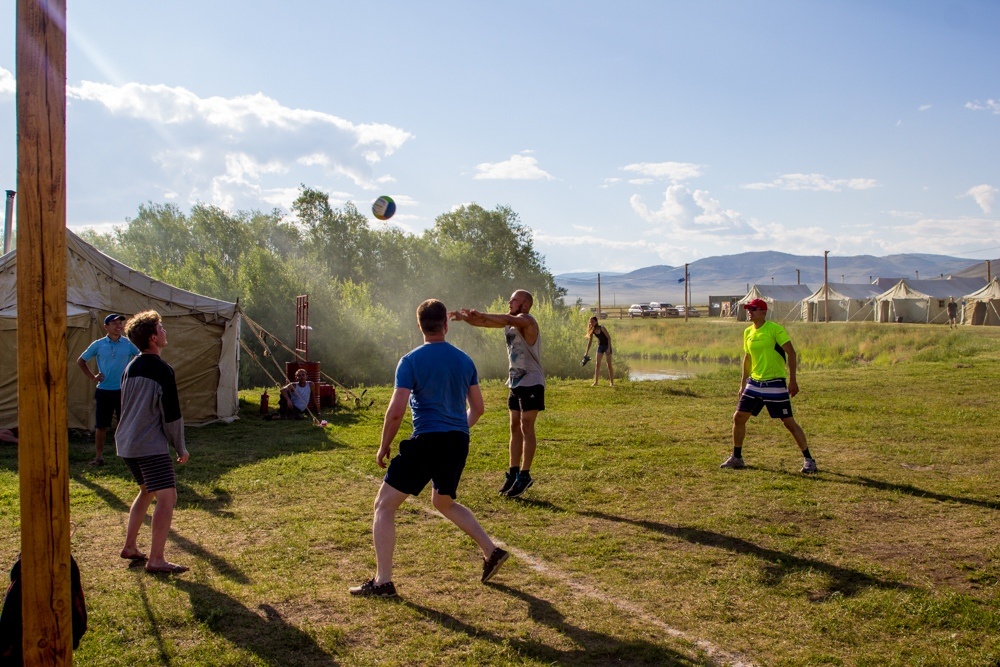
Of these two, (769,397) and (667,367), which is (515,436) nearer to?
(769,397)

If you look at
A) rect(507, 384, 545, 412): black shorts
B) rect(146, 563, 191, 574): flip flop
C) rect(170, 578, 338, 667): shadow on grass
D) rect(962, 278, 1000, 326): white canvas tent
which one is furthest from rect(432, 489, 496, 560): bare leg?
rect(962, 278, 1000, 326): white canvas tent

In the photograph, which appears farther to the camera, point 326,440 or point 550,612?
point 326,440

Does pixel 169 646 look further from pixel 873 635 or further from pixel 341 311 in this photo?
pixel 341 311

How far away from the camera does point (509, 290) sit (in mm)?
55594

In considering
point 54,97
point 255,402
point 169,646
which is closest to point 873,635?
point 169,646

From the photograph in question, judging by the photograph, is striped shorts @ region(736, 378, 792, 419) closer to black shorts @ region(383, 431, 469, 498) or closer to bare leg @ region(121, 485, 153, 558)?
black shorts @ region(383, 431, 469, 498)

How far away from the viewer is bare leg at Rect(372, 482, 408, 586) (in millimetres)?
5172

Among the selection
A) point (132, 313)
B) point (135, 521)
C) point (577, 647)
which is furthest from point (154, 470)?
point (132, 313)

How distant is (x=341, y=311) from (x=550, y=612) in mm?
30679

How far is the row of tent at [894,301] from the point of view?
47.9 metres

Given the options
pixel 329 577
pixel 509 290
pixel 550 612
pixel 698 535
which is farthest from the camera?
pixel 509 290

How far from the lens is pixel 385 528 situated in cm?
518

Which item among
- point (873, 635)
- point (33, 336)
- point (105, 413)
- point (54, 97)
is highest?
point (54, 97)

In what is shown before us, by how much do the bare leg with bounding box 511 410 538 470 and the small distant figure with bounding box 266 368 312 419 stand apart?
7944mm
